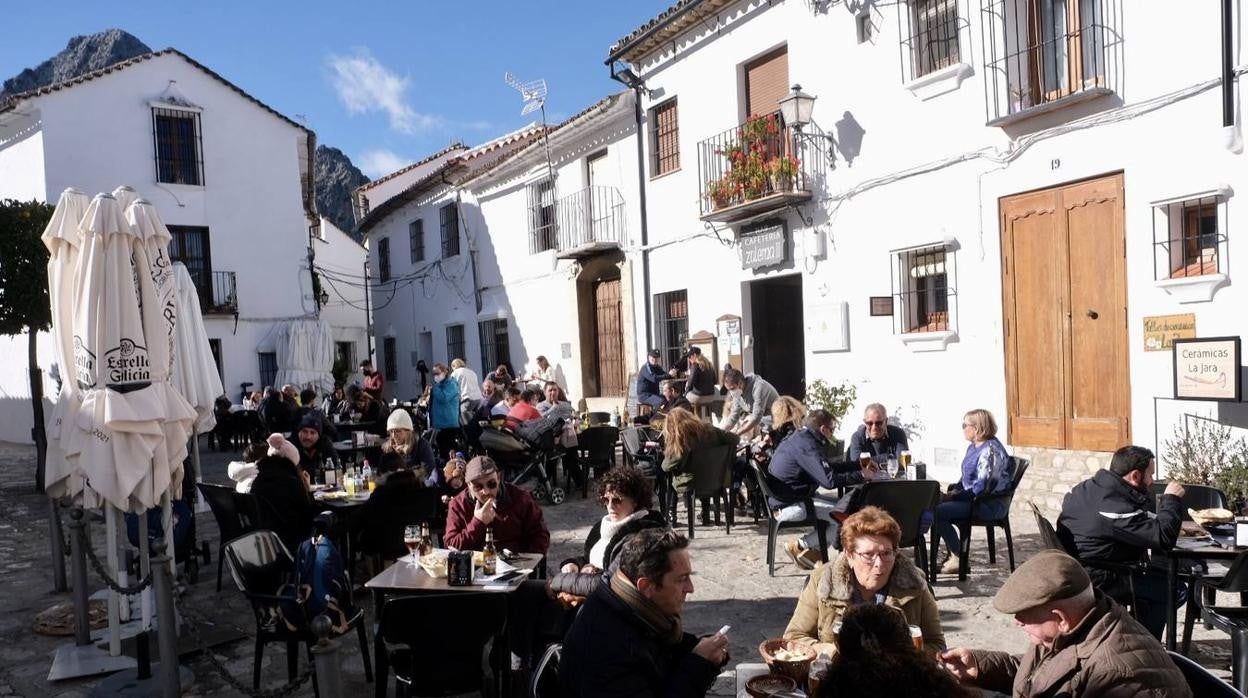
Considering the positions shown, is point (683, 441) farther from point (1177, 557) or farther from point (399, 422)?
point (1177, 557)

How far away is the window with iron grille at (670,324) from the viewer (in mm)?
14367

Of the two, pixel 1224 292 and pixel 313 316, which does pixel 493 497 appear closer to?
pixel 1224 292

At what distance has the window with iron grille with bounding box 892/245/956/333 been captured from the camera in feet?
32.3

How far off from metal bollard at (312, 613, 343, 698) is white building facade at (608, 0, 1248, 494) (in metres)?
7.40

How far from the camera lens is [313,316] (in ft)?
73.5

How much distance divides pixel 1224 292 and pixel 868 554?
18.4ft

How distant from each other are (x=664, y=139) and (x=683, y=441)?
771 cm

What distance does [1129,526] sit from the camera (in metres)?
4.64

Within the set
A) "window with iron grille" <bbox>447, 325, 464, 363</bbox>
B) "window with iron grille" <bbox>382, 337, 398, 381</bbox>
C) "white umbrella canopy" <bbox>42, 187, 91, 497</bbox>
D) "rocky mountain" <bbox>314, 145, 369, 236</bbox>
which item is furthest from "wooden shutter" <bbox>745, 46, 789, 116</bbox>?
"rocky mountain" <bbox>314, 145, 369, 236</bbox>

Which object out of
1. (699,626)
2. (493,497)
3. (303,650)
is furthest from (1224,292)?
(303,650)

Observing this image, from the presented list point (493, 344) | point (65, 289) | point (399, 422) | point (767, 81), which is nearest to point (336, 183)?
point (493, 344)

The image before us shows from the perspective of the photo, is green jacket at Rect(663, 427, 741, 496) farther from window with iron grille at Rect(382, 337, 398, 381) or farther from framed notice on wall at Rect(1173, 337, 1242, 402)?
window with iron grille at Rect(382, 337, 398, 381)

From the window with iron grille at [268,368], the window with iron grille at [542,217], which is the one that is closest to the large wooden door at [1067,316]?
the window with iron grille at [542,217]

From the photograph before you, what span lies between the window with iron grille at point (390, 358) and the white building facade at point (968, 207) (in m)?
13.9
